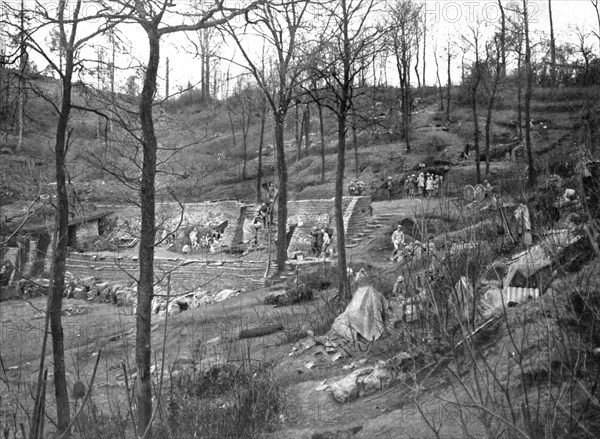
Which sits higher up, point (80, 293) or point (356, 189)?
point (356, 189)

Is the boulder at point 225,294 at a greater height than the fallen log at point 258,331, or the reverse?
the boulder at point 225,294

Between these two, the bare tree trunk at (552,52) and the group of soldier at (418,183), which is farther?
the bare tree trunk at (552,52)

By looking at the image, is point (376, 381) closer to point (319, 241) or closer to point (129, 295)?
point (129, 295)

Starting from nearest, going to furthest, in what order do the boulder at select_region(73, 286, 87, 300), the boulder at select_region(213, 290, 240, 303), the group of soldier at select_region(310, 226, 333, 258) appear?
1. the boulder at select_region(213, 290, 240, 303)
2. the boulder at select_region(73, 286, 87, 300)
3. the group of soldier at select_region(310, 226, 333, 258)

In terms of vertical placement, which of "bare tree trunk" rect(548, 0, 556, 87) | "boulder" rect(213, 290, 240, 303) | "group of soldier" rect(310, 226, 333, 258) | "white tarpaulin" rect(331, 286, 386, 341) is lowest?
"boulder" rect(213, 290, 240, 303)

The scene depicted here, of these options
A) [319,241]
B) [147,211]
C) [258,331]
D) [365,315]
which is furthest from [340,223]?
[319,241]

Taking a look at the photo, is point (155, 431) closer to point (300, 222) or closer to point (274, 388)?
point (274, 388)

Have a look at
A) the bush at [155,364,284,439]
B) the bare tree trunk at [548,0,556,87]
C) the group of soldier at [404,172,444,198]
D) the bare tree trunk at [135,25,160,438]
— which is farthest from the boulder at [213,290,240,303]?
the bare tree trunk at [548,0,556,87]

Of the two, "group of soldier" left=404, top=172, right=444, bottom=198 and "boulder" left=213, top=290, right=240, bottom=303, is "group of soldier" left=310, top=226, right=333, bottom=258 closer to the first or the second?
"boulder" left=213, top=290, right=240, bottom=303

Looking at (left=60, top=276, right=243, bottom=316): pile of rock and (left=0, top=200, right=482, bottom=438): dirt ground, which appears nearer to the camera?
(left=0, top=200, right=482, bottom=438): dirt ground

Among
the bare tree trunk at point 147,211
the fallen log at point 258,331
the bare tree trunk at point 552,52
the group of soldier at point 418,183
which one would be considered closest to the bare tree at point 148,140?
the bare tree trunk at point 147,211

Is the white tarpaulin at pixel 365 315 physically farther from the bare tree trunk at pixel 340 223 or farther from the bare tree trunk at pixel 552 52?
the bare tree trunk at pixel 552 52

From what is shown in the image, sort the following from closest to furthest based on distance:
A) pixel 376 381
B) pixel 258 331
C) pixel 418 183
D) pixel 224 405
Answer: pixel 224 405 → pixel 376 381 → pixel 258 331 → pixel 418 183

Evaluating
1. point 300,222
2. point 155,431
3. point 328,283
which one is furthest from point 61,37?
point 300,222
